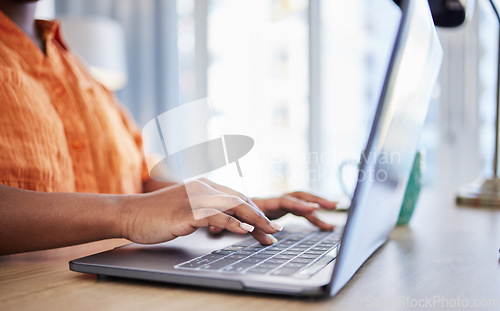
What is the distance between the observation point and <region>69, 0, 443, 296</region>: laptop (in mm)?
372

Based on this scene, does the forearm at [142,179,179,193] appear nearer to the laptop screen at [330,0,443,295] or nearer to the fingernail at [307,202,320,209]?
the fingernail at [307,202,320,209]

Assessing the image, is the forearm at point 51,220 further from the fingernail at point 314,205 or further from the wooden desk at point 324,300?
the fingernail at point 314,205

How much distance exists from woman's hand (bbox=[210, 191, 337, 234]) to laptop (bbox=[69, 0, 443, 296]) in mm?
116

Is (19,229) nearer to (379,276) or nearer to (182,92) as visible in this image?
(379,276)

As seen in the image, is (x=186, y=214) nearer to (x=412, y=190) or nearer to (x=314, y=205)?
(x=314, y=205)

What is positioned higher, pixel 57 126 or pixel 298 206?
pixel 57 126

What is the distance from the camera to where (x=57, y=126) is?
2.64 feet

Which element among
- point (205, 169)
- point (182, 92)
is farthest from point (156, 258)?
point (182, 92)

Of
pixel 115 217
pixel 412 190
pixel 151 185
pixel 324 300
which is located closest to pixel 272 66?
pixel 151 185

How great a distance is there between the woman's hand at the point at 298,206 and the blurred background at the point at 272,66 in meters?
2.20

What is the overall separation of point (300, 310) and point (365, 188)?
11 centimetres

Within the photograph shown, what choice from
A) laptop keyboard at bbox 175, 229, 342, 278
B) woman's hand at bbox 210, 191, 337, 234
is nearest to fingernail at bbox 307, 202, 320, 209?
woman's hand at bbox 210, 191, 337, 234

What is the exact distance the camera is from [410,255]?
0.57 metres

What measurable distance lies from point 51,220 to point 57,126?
301mm
